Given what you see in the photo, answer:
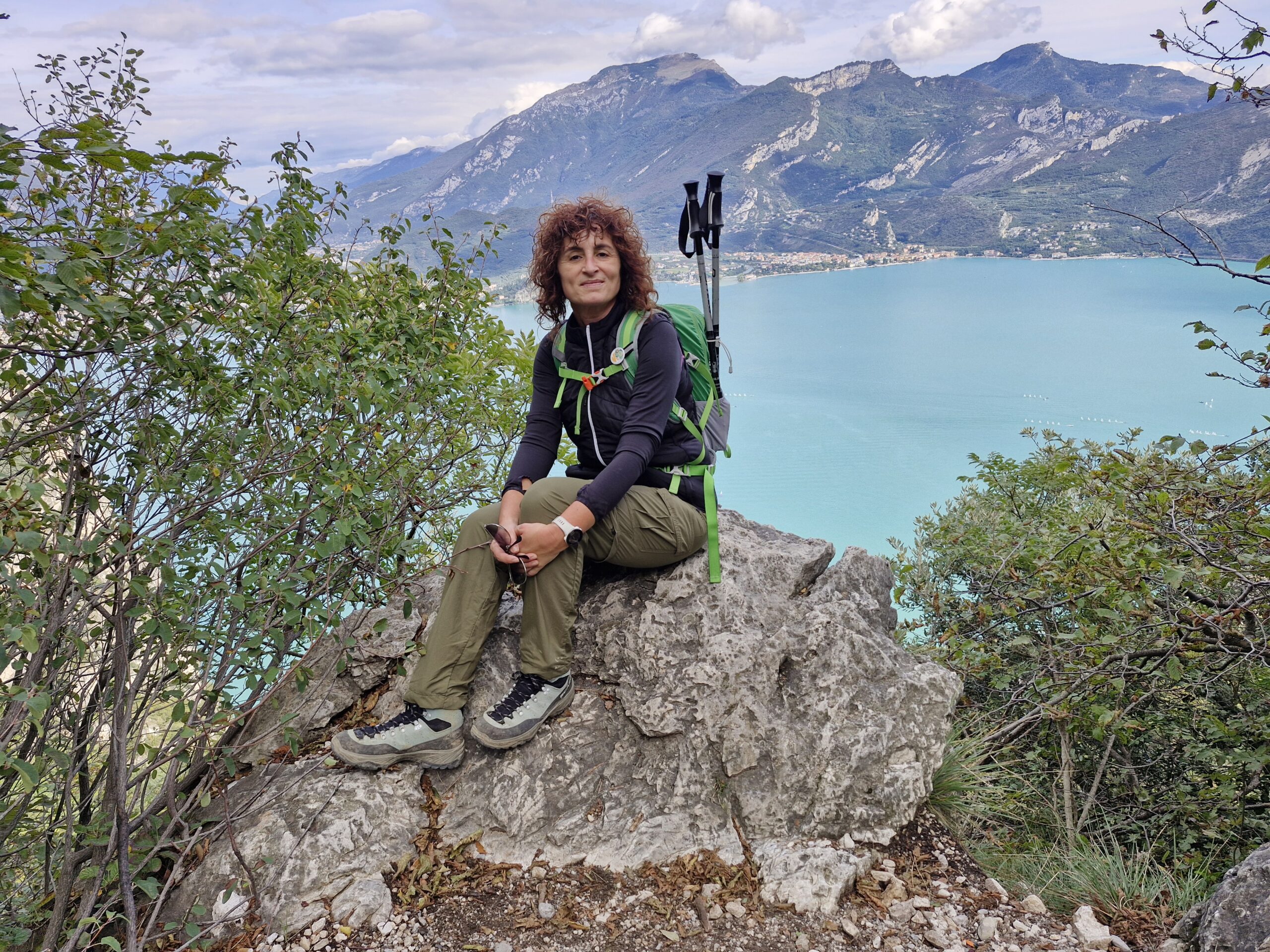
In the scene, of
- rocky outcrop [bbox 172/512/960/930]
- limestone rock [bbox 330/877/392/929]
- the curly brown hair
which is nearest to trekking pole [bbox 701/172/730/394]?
the curly brown hair

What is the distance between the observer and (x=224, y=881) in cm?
267

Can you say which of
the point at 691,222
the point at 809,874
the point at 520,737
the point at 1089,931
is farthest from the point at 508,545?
the point at 1089,931

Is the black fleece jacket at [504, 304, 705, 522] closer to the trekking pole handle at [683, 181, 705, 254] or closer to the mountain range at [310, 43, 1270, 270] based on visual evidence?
the trekking pole handle at [683, 181, 705, 254]

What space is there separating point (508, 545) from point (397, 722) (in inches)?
33.0

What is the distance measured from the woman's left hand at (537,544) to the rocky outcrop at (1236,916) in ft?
7.78

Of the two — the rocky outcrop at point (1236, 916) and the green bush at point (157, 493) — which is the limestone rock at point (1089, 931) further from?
the green bush at point (157, 493)

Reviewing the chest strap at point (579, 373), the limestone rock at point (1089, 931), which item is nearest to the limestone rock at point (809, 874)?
the limestone rock at point (1089, 931)

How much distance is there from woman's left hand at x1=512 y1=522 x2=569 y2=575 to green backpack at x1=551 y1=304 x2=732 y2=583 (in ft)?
1.94

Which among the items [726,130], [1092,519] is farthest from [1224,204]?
[726,130]

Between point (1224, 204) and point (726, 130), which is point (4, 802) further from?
point (726, 130)

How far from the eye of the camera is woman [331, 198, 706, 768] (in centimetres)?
297

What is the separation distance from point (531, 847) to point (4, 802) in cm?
181

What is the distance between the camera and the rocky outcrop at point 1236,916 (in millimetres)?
2184

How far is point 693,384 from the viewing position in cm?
341
